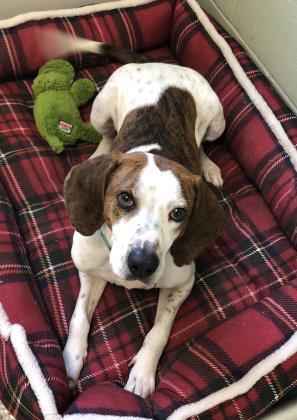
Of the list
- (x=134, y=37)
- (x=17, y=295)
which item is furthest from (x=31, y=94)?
(x=17, y=295)

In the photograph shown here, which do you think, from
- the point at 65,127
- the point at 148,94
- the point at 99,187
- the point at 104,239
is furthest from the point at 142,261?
the point at 65,127

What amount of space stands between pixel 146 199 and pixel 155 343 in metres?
0.73

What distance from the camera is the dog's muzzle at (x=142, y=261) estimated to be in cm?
172

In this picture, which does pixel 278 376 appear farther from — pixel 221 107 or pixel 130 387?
pixel 221 107

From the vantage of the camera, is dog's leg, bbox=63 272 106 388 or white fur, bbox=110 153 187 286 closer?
white fur, bbox=110 153 187 286

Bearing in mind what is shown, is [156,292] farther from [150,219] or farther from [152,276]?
[150,219]

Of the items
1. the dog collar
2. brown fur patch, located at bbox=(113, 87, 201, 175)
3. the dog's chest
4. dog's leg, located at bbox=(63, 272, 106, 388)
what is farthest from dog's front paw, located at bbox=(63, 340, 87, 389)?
the dog's chest

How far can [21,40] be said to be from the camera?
3131 mm

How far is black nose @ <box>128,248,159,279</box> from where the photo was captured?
172 centimetres

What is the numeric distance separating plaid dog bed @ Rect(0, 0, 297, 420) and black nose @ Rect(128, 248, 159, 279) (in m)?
0.53

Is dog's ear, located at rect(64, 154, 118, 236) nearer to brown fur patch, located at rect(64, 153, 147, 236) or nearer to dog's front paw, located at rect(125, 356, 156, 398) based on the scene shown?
brown fur patch, located at rect(64, 153, 147, 236)

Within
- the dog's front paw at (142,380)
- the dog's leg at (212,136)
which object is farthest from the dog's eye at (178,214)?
the dog's leg at (212,136)

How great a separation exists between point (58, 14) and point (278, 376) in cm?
236

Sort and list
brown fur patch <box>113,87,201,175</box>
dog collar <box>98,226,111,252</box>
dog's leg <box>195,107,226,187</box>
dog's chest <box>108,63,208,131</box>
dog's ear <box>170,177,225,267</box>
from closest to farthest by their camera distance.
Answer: dog's ear <box>170,177,225,267</box>
dog collar <box>98,226,111,252</box>
brown fur patch <box>113,87,201,175</box>
dog's chest <box>108,63,208,131</box>
dog's leg <box>195,107,226,187</box>
